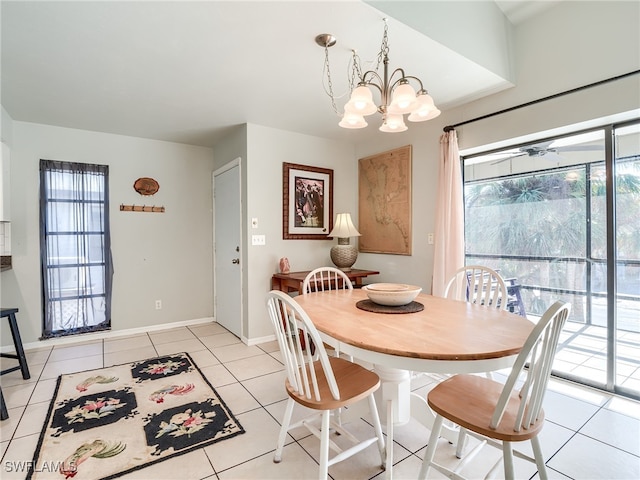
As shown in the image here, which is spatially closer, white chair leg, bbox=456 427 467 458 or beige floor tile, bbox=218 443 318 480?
beige floor tile, bbox=218 443 318 480

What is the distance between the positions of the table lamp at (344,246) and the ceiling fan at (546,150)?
5.47 ft

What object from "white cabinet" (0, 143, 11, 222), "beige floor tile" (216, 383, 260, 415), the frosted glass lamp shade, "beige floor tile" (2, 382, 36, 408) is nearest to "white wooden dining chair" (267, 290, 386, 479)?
"beige floor tile" (216, 383, 260, 415)

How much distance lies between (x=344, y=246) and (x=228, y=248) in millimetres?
1416

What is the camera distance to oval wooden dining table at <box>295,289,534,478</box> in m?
1.21

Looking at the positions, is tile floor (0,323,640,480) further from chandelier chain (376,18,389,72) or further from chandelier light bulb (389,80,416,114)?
chandelier chain (376,18,389,72)

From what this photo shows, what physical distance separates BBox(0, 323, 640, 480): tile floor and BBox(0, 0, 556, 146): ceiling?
2360 millimetres

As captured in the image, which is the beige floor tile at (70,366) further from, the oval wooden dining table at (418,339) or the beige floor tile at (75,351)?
the oval wooden dining table at (418,339)

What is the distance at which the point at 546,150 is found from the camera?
268 centimetres

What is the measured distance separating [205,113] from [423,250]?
8.49 feet

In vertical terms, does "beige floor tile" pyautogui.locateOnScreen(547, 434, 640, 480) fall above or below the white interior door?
below

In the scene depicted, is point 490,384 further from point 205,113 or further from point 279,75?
point 205,113

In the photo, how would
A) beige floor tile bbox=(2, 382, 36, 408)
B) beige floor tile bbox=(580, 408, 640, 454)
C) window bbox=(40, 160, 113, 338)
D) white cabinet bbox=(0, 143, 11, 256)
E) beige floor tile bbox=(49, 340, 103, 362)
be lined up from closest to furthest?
beige floor tile bbox=(580, 408, 640, 454) → beige floor tile bbox=(2, 382, 36, 408) → white cabinet bbox=(0, 143, 11, 256) → beige floor tile bbox=(49, 340, 103, 362) → window bbox=(40, 160, 113, 338)

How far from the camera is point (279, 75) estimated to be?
2.45 metres

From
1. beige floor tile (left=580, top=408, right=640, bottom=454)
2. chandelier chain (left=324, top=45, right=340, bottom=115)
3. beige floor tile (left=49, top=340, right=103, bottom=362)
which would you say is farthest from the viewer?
beige floor tile (left=49, top=340, right=103, bottom=362)
